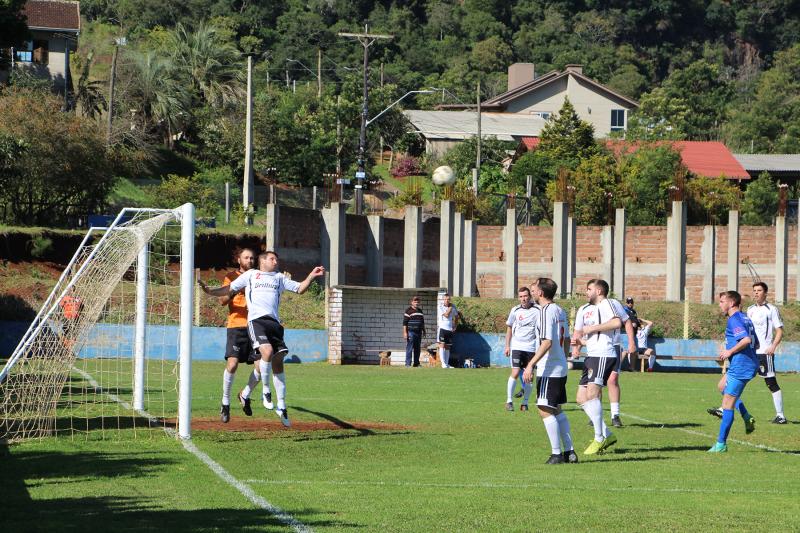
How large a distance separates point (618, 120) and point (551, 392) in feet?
323

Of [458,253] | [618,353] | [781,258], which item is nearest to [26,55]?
[458,253]

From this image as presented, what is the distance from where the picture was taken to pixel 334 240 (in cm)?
4875

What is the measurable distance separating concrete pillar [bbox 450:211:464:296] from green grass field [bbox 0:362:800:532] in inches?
1292

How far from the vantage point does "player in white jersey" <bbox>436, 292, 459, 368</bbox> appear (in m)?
35.8

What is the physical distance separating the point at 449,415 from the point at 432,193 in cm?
6368

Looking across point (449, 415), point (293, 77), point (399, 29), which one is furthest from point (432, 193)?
point (449, 415)

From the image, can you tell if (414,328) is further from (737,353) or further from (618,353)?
(737,353)

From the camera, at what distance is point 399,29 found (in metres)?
134

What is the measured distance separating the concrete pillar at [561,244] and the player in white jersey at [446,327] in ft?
55.7

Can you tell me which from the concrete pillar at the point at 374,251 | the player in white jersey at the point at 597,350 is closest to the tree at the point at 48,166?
the concrete pillar at the point at 374,251

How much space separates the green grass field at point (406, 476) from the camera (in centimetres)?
962

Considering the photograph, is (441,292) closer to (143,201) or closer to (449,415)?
(449,415)

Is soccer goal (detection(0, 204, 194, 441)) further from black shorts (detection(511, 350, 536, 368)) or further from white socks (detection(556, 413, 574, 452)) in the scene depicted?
black shorts (detection(511, 350, 536, 368))

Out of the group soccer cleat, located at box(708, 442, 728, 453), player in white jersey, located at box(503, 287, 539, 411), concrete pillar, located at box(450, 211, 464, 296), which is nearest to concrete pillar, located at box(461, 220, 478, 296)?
concrete pillar, located at box(450, 211, 464, 296)
